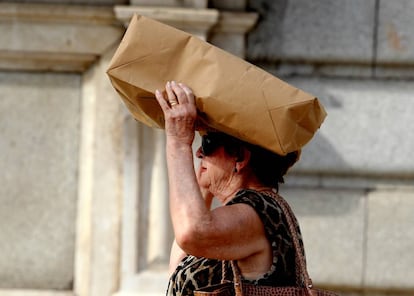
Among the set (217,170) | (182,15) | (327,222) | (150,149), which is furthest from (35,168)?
(217,170)

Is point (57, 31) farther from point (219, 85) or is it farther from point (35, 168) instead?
point (219, 85)

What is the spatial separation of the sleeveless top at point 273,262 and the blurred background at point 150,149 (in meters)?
2.12

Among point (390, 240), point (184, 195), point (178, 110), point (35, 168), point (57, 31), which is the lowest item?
point (390, 240)

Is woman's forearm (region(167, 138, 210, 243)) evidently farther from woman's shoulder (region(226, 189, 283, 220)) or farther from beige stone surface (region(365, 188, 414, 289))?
beige stone surface (region(365, 188, 414, 289))

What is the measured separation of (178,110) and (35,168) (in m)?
2.60

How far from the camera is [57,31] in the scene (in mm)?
5754

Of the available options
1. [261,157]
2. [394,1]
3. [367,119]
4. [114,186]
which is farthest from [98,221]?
[261,157]

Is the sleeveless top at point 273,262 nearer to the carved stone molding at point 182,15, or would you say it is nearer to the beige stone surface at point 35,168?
the carved stone molding at point 182,15

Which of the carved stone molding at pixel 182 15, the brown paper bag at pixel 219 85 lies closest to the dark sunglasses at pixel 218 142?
the brown paper bag at pixel 219 85

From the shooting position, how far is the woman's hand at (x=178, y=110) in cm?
347

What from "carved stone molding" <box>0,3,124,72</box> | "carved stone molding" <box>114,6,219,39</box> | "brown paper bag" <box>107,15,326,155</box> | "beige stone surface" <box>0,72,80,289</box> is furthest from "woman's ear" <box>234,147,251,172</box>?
"beige stone surface" <box>0,72,80,289</box>

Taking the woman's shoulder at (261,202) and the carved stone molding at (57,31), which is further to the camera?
the carved stone molding at (57,31)

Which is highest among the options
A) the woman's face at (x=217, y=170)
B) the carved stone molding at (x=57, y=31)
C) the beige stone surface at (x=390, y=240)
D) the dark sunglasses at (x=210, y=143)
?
the carved stone molding at (x=57, y=31)

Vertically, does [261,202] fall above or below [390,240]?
above
